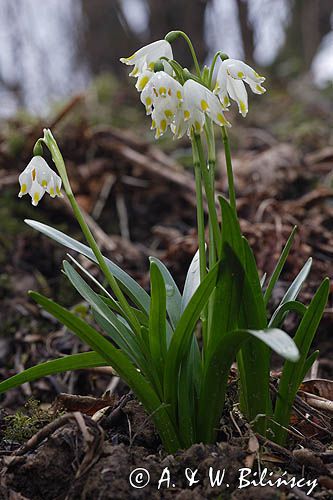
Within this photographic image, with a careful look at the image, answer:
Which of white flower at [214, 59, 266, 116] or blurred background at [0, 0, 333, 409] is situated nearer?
white flower at [214, 59, 266, 116]

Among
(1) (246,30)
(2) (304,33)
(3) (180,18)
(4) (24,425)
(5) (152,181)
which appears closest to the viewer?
(4) (24,425)

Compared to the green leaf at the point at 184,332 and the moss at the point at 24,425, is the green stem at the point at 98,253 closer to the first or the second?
the green leaf at the point at 184,332

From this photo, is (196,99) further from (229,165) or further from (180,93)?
(229,165)

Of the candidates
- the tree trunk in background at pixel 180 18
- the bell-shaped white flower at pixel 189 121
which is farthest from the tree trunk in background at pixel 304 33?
the bell-shaped white flower at pixel 189 121

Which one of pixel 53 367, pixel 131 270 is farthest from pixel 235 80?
pixel 131 270

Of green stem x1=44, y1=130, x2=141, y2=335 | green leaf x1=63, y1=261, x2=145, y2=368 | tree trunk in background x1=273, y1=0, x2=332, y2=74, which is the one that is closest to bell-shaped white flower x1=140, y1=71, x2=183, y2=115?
green stem x1=44, y1=130, x2=141, y2=335

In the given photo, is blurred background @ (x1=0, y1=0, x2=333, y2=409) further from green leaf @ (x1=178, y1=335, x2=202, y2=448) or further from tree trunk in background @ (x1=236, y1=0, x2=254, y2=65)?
green leaf @ (x1=178, y1=335, x2=202, y2=448)
